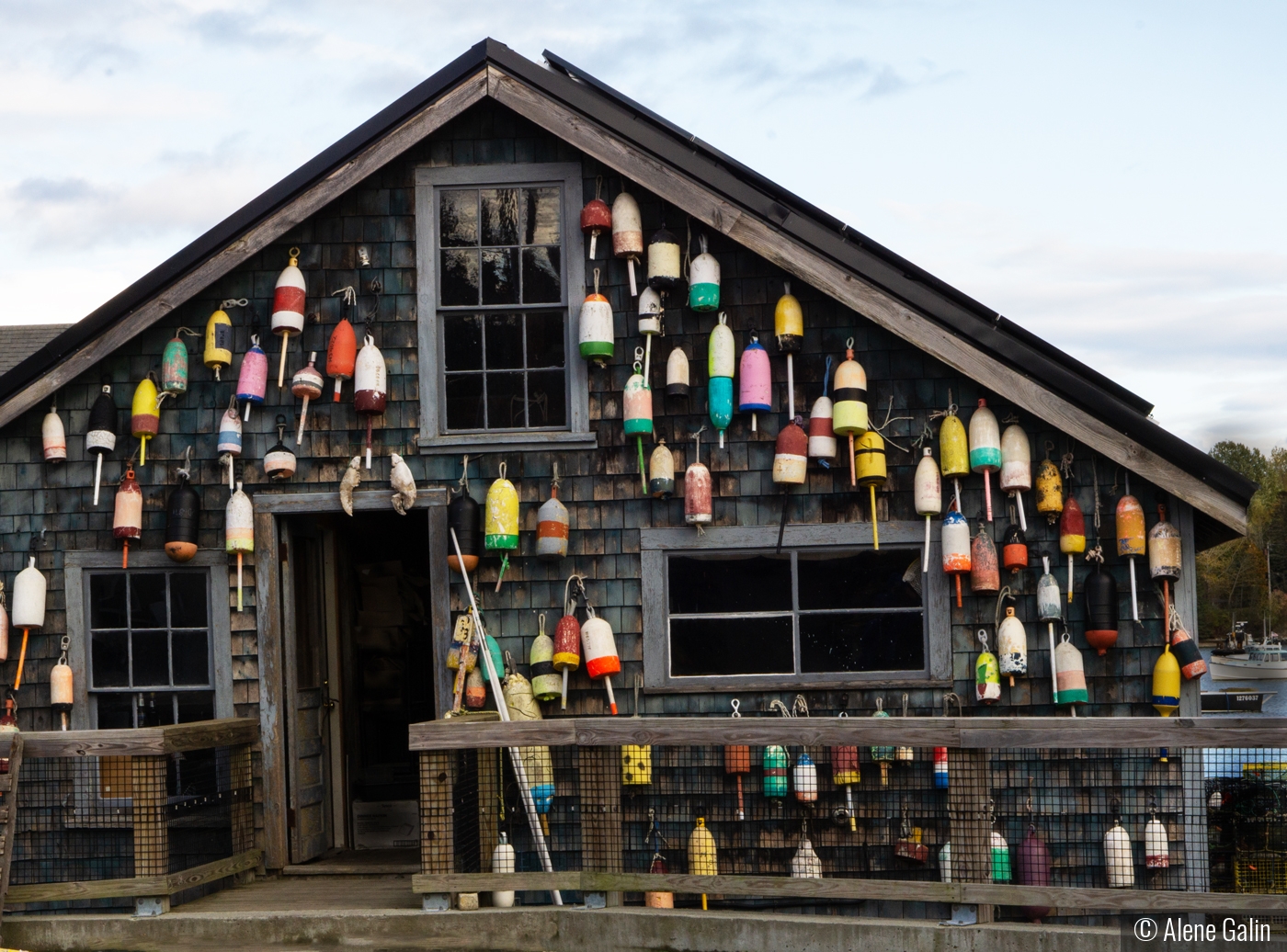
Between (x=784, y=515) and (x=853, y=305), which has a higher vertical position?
(x=853, y=305)

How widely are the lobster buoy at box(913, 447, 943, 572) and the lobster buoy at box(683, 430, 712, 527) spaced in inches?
48.9

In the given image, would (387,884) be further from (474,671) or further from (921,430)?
(921,430)

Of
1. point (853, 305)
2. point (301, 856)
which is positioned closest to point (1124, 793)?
point (853, 305)

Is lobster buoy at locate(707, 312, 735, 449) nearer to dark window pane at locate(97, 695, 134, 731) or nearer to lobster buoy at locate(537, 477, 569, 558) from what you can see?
lobster buoy at locate(537, 477, 569, 558)

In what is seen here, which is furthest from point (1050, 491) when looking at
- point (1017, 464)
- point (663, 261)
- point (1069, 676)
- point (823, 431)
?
point (663, 261)

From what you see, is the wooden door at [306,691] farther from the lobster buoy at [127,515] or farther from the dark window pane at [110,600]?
the dark window pane at [110,600]

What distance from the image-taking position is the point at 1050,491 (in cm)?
812

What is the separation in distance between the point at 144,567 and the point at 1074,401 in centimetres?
576

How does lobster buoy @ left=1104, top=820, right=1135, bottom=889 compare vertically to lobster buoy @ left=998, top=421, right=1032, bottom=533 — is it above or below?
below

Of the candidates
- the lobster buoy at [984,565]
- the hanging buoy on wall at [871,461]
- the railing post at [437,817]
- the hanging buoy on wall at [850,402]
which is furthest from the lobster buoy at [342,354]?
the lobster buoy at [984,565]

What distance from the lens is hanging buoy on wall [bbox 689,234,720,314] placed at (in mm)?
8383

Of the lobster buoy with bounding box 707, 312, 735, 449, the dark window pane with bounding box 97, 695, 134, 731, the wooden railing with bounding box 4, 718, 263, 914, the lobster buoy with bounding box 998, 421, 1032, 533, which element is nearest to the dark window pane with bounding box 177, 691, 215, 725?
the dark window pane with bounding box 97, 695, 134, 731

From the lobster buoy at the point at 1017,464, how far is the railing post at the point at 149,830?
502 cm

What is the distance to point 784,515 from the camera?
8367 mm
